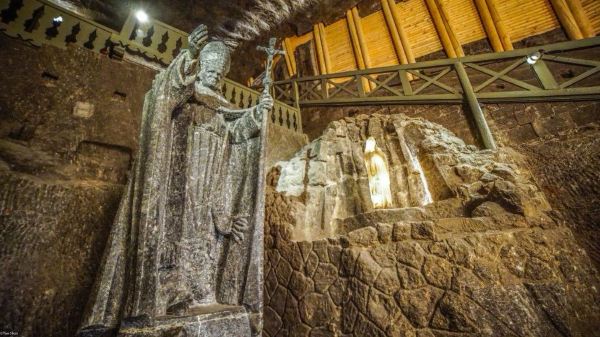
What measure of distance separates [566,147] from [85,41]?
833 cm

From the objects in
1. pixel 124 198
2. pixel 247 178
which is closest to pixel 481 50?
pixel 247 178

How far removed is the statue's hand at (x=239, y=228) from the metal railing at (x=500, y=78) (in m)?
5.90

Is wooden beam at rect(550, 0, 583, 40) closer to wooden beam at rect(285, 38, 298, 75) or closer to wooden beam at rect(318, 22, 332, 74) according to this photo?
wooden beam at rect(318, 22, 332, 74)

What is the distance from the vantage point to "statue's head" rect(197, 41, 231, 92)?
3.27 m

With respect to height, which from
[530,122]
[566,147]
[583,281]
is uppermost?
[530,122]

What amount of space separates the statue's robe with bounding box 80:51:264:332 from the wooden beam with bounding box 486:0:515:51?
8.39 m

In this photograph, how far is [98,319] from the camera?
1.97 meters

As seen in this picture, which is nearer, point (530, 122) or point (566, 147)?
point (566, 147)

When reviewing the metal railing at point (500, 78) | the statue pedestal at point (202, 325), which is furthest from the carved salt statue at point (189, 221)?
the metal railing at point (500, 78)

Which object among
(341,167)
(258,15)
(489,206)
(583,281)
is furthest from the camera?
(258,15)

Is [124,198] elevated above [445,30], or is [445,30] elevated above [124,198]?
[445,30]

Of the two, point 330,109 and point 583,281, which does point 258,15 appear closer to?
point 330,109

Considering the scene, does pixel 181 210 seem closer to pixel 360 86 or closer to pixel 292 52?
pixel 360 86

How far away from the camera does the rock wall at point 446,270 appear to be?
2.92 metres
